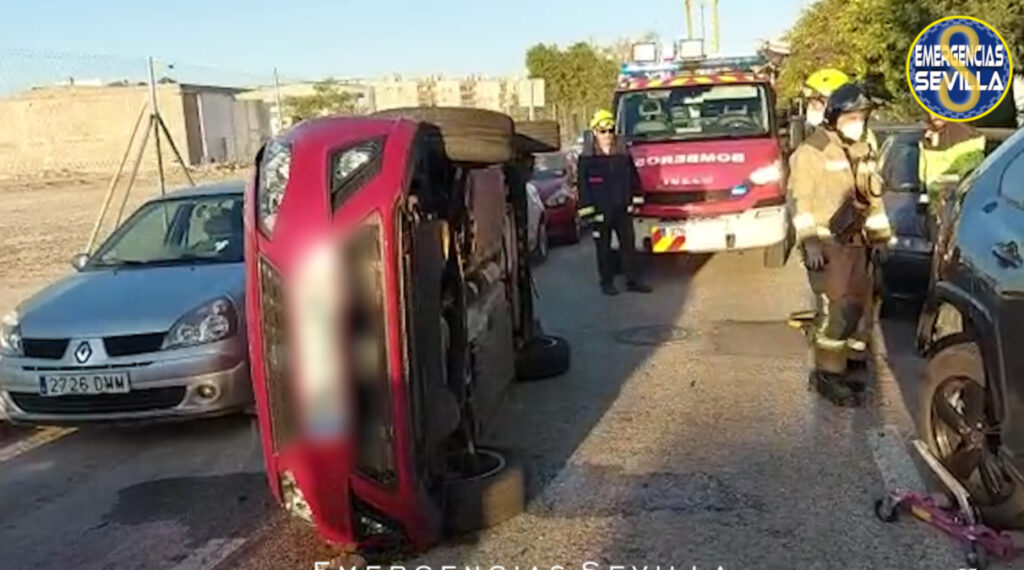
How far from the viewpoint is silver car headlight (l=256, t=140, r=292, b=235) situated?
4094mm

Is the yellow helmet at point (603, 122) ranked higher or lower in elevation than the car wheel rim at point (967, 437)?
higher

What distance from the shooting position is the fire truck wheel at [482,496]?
15.5ft

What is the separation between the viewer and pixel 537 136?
6738mm

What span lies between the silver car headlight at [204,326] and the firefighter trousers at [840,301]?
3.45m

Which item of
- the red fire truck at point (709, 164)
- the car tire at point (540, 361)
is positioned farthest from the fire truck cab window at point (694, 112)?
the car tire at point (540, 361)

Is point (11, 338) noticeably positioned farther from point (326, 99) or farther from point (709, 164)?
point (326, 99)

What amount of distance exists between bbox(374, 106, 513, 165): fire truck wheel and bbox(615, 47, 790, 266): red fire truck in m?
6.89

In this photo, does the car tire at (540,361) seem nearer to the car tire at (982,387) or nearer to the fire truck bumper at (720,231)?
the car tire at (982,387)

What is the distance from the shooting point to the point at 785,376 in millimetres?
7402

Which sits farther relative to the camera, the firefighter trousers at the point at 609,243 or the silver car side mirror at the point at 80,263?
the firefighter trousers at the point at 609,243

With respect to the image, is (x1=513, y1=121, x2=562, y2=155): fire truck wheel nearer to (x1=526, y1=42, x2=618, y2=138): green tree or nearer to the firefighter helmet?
the firefighter helmet

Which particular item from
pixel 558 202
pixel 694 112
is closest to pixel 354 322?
pixel 694 112

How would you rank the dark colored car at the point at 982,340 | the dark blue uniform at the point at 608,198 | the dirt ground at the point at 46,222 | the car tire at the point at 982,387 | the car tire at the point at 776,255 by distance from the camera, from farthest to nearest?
1. the dirt ground at the point at 46,222
2. the car tire at the point at 776,255
3. the dark blue uniform at the point at 608,198
4. the car tire at the point at 982,387
5. the dark colored car at the point at 982,340

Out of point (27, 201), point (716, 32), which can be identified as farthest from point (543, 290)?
point (716, 32)
